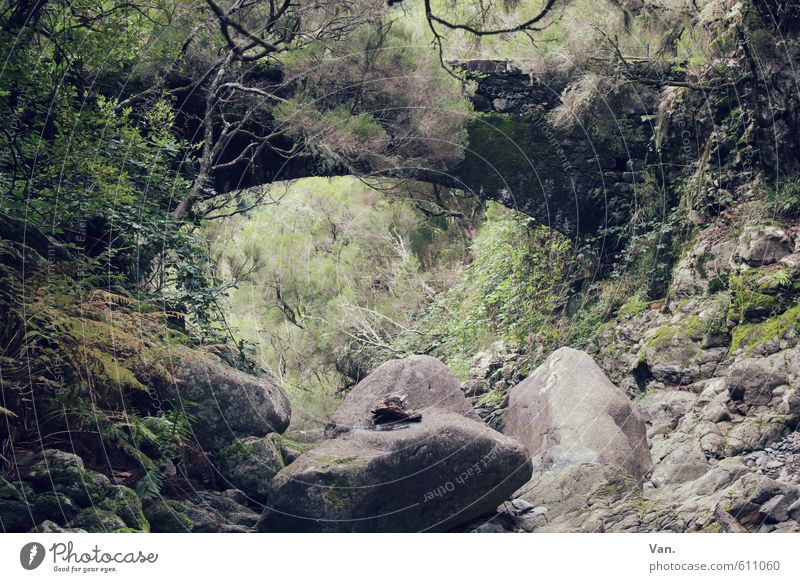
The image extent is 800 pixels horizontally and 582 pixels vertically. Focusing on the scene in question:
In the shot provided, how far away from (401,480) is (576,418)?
8.25 ft

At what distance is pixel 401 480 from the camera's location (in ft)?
21.8

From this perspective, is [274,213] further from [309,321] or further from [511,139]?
[511,139]

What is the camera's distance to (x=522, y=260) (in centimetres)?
1288

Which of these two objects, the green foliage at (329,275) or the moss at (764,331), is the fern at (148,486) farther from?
the green foliage at (329,275)

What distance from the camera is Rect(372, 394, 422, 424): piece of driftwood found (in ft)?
24.6

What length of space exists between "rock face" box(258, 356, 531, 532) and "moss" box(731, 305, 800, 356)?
10.1ft

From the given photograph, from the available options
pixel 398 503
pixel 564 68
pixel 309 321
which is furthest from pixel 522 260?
pixel 398 503

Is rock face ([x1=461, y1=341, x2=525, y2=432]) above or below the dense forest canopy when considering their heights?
below

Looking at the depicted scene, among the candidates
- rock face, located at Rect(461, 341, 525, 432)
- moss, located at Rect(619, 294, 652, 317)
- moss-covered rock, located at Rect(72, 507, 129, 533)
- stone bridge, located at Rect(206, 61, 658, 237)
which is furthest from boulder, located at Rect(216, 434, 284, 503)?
moss, located at Rect(619, 294, 652, 317)

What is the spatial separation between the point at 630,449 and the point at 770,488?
2155mm

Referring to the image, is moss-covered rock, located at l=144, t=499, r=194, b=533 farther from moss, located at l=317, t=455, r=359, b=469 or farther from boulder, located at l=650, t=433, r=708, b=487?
boulder, located at l=650, t=433, r=708, b=487

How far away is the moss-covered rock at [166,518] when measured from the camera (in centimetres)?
640

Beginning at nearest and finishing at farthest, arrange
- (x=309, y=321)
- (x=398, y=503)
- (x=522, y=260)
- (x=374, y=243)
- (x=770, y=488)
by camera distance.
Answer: (x=770, y=488) → (x=398, y=503) → (x=522, y=260) → (x=309, y=321) → (x=374, y=243)

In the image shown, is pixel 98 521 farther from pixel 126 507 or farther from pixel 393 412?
pixel 393 412
